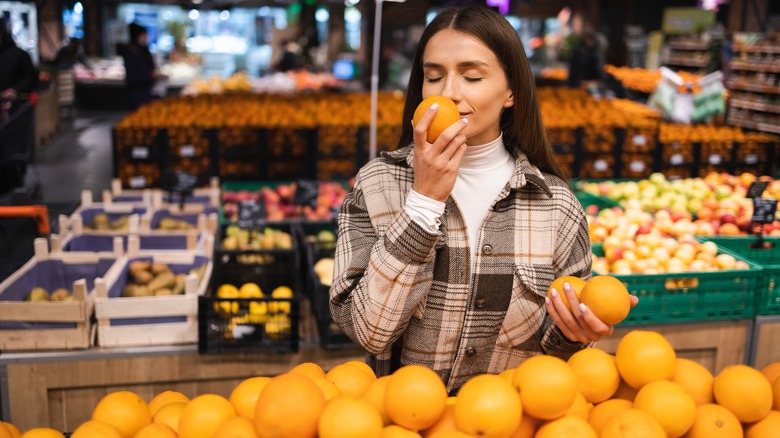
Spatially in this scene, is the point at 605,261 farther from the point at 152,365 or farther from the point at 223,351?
the point at 152,365

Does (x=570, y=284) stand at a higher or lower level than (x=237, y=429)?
higher

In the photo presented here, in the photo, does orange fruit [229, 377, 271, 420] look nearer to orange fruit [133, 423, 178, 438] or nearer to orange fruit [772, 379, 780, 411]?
orange fruit [133, 423, 178, 438]

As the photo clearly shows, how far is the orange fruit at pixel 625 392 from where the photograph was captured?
4.65 ft

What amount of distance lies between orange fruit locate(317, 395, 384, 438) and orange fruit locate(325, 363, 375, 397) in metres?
0.20

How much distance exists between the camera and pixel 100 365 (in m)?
2.96

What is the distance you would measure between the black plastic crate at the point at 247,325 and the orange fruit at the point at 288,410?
74.7 inches

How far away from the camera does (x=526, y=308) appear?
5.52 feet

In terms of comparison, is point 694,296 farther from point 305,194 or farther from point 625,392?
point 305,194

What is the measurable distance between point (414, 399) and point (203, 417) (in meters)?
0.37

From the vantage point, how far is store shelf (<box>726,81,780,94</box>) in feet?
39.4

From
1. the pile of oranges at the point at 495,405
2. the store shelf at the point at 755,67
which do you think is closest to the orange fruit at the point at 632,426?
the pile of oranges at the point at 495,405

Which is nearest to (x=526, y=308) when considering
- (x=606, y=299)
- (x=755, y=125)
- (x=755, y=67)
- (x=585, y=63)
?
(x=606, y=299)

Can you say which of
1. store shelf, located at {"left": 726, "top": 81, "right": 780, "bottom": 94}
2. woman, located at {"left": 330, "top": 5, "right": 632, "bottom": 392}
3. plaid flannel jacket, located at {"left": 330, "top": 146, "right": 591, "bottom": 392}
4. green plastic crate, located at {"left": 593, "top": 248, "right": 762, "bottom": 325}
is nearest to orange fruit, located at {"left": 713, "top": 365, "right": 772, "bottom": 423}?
woman, located at {"left": 330, "top": 5, "right": 632, "bottom": 392}

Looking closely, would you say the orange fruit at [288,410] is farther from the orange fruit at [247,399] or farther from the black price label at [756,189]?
the black price label at [756,189]
